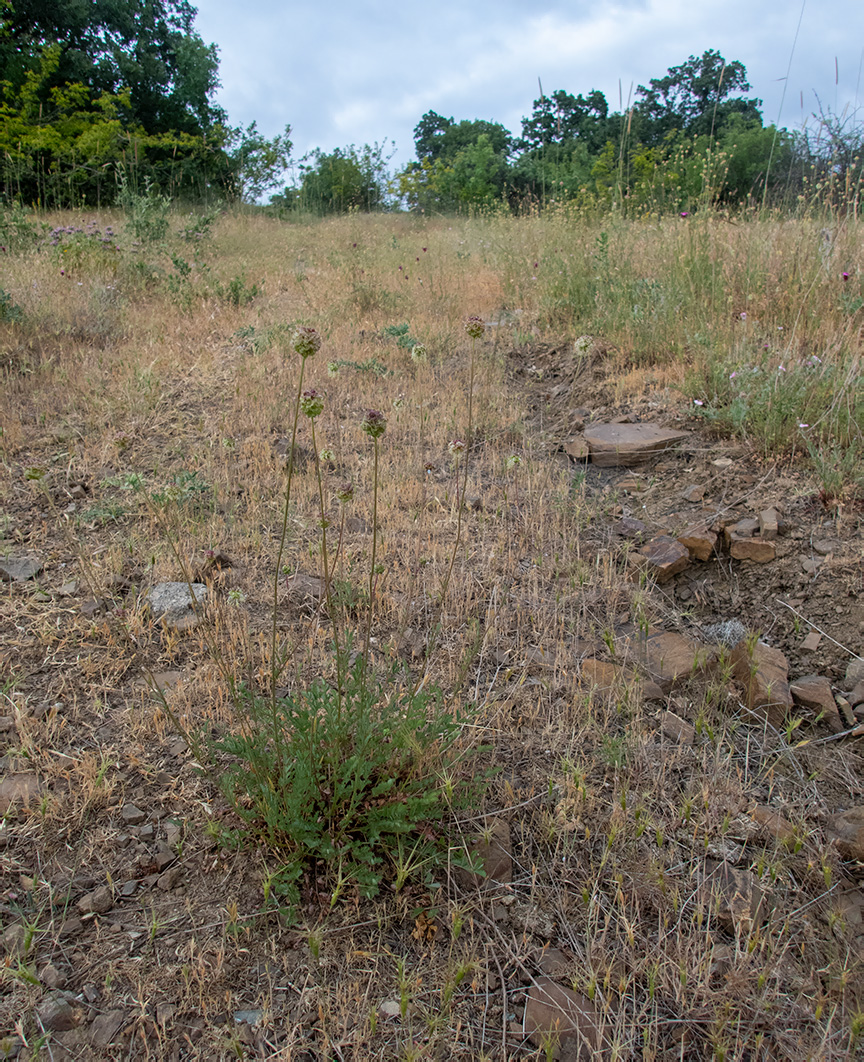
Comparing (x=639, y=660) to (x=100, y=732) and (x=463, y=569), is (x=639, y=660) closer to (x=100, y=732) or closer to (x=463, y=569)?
(x=463, y=569)

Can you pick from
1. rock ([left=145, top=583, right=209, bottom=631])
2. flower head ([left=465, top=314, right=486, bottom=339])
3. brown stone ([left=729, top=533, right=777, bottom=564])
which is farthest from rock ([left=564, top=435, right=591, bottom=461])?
rock ([left=145, top=583, right=209, bottom=631])

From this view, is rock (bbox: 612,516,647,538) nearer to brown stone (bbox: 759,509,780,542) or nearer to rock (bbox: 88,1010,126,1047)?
brown stone (bbox: 759,509,780,542)

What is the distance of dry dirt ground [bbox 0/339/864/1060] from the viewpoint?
148 cm

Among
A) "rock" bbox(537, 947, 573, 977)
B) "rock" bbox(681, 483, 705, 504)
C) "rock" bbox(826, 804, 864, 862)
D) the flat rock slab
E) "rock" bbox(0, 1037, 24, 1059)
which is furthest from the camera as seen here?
the flat rock slab

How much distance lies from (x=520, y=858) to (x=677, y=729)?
2.50ft

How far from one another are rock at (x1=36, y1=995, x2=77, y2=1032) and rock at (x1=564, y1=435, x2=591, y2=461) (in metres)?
3.69

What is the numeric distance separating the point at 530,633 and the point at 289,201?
50.5ft

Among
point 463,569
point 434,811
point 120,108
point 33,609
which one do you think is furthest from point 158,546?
point 120,108

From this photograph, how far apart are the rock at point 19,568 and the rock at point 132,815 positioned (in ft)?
4.95

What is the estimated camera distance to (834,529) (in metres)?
2.98

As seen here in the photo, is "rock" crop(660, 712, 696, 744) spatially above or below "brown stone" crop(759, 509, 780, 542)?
below

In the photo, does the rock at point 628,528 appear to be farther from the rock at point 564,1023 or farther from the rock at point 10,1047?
the rock at point 10,1047

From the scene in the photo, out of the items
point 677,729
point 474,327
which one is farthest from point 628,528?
point 474,327

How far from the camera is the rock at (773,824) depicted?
1880 millimetres
